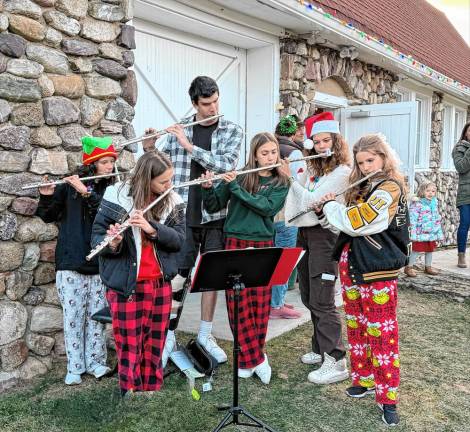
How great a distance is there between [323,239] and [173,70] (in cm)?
263

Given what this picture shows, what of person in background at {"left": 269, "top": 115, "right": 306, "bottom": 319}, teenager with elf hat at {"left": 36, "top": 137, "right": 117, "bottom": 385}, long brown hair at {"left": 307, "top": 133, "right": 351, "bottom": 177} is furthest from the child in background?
teenager with elf hat at {"left": 36, "top": 137, "right": 117, "bottom": 385}

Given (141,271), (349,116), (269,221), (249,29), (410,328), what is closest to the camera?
(141,271)

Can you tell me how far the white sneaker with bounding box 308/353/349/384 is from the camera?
340cm

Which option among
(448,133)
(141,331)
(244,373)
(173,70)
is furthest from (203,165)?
(448,133)

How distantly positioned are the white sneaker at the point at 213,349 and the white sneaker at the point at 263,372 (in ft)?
1.06

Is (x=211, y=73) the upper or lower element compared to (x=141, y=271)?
upper

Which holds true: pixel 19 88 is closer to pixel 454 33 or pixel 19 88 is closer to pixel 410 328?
pixel 410 328

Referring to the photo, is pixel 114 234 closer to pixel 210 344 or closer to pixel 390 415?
pixel 210 344

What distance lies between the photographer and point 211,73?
5.61 metres

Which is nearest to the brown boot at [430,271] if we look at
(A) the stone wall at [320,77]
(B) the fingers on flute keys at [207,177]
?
(A) the stone wall at [320,77]

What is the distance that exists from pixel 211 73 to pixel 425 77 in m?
4.38

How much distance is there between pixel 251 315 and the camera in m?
3.36

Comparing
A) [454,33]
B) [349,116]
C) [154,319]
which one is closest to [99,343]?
[154,319]

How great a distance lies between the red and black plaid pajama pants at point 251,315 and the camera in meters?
3.32
